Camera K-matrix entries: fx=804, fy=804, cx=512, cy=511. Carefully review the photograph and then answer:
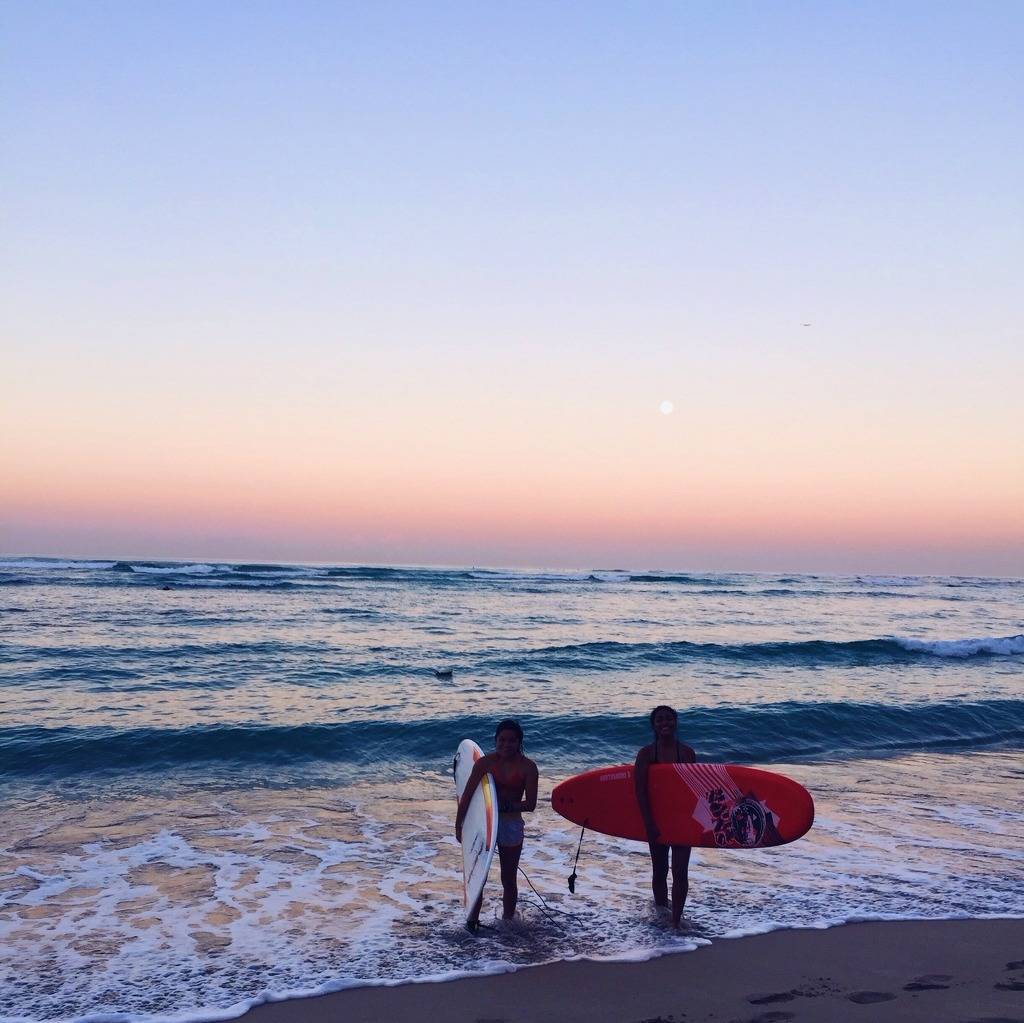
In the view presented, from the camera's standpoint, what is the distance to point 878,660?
77.6 ft

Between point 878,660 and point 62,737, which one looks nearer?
point 62,737

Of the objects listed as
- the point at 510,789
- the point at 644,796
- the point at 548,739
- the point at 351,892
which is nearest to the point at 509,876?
the point at 510,789

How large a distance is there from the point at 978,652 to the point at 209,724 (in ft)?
79.3

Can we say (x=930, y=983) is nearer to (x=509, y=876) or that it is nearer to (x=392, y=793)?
(x=509, y=876)

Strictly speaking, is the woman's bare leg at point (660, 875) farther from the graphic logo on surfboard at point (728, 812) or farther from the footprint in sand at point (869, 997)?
the footprint in sand at point (869, 997)

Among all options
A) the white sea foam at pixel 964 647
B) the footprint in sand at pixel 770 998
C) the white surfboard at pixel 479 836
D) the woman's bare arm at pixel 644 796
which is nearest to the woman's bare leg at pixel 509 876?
the white surfboard at pixel 479 836

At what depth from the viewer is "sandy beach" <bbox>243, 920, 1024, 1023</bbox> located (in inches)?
178

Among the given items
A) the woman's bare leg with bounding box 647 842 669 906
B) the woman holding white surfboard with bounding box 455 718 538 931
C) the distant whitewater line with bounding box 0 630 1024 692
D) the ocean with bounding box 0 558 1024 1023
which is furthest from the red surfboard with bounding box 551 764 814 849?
the distant whitewater line with bounding box 0 630 1024 692

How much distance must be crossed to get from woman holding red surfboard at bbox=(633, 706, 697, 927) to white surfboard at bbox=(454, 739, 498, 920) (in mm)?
1078

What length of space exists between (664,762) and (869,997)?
6.15 feet

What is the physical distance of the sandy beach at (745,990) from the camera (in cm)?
453

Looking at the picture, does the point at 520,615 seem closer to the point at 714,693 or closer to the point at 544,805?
the point at 714,693

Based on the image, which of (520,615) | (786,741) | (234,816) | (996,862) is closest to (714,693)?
(786,741)

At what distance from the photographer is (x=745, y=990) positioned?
4824mm
